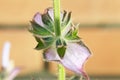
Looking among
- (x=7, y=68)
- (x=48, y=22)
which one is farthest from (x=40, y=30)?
(x=7, y=68)

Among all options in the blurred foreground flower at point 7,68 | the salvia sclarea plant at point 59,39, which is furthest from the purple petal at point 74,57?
the blurred foreground flower at point 7,68

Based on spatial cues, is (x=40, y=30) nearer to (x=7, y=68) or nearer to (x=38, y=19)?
(x=38, y=19)

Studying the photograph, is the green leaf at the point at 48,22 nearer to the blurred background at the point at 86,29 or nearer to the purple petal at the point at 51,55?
the purple petal at the point at 51,55

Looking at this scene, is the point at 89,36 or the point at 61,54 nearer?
the point at 61,54

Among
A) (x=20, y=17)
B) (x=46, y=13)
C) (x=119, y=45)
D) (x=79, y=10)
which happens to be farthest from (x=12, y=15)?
(x=46, y=13)

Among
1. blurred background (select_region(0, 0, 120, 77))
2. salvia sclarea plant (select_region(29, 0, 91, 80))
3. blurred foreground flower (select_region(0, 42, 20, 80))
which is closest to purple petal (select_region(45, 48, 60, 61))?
salvia sclarea plant (select_region(29, 0, 91, 80))

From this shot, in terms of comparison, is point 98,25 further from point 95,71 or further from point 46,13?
point 46,13
